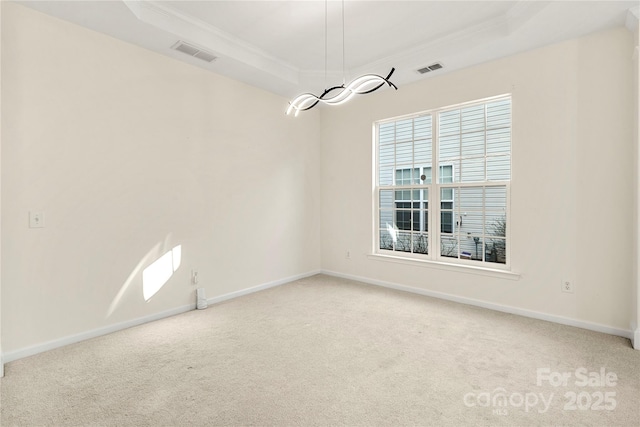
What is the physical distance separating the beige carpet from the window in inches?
39.8

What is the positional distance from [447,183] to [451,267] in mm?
1057

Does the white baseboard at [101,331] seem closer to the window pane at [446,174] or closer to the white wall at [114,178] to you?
the white wall at [114,178]

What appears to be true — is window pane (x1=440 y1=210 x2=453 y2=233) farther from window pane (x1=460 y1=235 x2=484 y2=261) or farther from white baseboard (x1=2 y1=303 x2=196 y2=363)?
white baseboard (x1=2 y1=303 x2=196 y2=363)

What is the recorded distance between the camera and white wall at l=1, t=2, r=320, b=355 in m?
2.62

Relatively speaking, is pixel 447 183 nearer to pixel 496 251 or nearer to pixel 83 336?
pixel 496 251

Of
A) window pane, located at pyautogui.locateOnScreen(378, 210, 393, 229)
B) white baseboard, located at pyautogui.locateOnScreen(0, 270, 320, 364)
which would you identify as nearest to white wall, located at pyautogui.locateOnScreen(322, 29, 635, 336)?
window pane, located at pyautogui.locateOnScreen(378, 210, 393, 229)

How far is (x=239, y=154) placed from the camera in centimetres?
427

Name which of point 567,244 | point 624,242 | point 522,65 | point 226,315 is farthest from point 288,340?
point 522,65

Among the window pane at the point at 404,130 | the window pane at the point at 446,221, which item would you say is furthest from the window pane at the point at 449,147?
the window pane at the point at 446,221

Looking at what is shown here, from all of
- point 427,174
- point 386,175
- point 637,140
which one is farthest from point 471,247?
point 637,140

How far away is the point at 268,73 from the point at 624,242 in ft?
13.4

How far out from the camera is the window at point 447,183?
3.77 m

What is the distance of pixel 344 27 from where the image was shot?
3334 millimetres

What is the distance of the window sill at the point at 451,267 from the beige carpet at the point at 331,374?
1.52 feet
